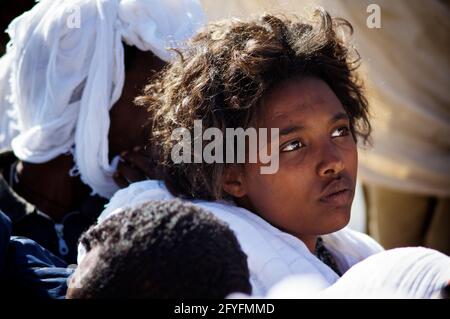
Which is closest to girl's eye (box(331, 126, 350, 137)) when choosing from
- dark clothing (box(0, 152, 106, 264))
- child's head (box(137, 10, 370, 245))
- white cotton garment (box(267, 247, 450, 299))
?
child's head (box(137, 10, 370, 245))

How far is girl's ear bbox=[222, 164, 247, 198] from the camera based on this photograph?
2.27 metres

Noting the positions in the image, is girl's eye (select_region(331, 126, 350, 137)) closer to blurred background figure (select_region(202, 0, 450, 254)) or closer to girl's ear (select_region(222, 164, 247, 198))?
girl's ear (select_region(222, 164, 247, 198))

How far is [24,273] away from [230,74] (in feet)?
2.29

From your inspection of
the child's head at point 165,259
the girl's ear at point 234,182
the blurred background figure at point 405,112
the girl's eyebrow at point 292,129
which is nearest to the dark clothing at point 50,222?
the girl's ear at point 234,182

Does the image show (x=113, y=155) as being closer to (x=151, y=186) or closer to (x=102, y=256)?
(x=151, y=186)

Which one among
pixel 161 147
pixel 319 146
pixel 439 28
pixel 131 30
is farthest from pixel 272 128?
pixel 439 28

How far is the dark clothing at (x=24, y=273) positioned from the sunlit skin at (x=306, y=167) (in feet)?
1.74

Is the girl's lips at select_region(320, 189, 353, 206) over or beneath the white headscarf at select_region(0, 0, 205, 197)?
beneath

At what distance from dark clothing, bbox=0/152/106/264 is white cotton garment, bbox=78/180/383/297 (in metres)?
0.41

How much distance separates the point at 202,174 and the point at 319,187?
0.31 meters

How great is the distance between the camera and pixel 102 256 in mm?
1479

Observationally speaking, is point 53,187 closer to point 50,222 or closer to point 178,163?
point 50,222

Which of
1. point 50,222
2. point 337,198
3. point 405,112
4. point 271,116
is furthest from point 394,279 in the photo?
point 405,112

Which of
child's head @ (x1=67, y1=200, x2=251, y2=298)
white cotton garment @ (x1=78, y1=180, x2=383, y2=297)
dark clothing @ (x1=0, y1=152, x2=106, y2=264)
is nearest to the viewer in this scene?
child's head @ (x1=67, y1=200, x2=251, y2=298)
